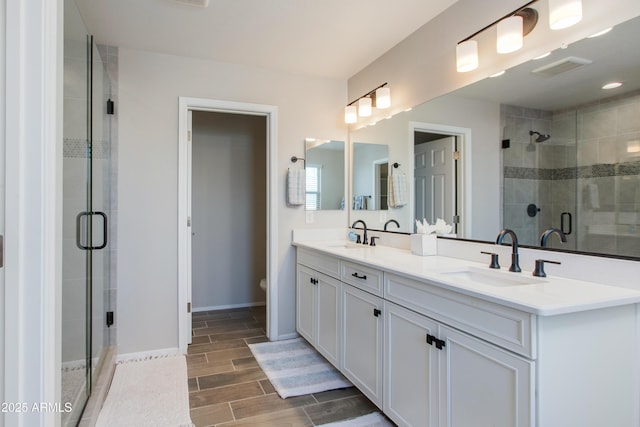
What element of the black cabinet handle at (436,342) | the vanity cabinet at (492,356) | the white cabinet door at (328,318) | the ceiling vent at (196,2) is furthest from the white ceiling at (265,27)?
the black cabinet handle at (436,342)

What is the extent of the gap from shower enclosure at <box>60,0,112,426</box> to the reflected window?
1588mm

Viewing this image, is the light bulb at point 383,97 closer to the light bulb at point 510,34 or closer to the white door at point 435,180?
the white door at point 435,180

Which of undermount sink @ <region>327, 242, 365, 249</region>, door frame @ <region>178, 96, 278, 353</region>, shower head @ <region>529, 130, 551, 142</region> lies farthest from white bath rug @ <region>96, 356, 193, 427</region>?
shower head @ <region>529, 130, 551, 142</region>

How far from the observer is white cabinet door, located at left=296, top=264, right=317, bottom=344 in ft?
9.40

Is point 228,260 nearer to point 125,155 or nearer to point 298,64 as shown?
point 125,155

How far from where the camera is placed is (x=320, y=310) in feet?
8.97

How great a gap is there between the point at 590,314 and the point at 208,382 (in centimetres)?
222

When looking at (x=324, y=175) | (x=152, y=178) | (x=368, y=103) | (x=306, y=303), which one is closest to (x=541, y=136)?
(x=368, y=103)

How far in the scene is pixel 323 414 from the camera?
2.09 meters

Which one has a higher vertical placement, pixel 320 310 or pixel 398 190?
pixel 398 190

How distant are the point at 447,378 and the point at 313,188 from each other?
7.07ft

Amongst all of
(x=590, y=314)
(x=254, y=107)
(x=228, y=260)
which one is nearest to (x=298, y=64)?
(x=254, y=107)

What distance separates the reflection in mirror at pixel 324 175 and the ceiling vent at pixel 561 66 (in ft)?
6.26

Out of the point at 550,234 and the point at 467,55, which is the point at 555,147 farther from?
the point at 467,55
